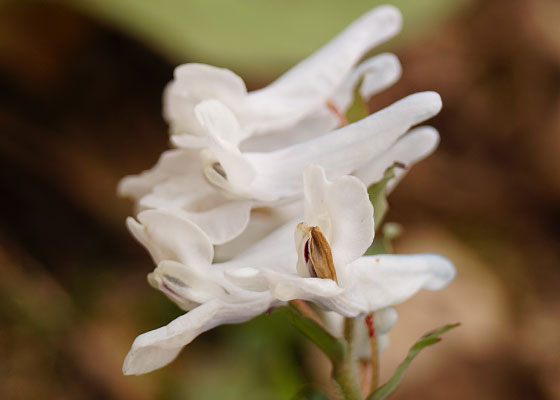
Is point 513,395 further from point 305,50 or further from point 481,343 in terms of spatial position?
point 305,50

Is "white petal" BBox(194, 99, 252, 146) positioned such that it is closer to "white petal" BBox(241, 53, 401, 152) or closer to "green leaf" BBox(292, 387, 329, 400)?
"white petal" BBox(241, 53, 401, 152)

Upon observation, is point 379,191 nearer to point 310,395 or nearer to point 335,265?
point 335,265

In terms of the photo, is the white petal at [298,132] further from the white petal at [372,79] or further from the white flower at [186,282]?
the white flower at [186,282]

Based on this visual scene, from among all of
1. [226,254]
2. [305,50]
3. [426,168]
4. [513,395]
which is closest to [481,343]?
[513,395]

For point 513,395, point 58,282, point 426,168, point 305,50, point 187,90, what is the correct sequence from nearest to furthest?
point 187,90 < point 305,50 < point 58,282 < point 513,395 < point 426,168

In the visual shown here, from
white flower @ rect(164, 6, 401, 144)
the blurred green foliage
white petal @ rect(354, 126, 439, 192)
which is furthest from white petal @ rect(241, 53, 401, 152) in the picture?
the blurred green foliage

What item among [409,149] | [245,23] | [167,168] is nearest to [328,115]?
[409,149]
